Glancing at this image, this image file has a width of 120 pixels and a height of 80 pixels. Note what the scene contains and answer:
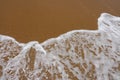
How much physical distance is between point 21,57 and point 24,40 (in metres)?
0.16

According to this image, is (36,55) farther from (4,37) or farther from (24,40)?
(4,37)

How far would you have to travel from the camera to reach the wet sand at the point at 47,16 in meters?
1.65

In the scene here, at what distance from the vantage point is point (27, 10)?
178 cm

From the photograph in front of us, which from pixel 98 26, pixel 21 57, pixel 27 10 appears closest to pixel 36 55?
pixel 21 57

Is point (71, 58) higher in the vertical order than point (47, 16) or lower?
lower

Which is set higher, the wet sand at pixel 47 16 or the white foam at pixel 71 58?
the wet sand at pixel 47 16

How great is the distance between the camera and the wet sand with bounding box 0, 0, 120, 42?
165 centimetres

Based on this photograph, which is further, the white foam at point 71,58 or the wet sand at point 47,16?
the wet sand at point 47,16

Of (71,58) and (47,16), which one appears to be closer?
(71,58)

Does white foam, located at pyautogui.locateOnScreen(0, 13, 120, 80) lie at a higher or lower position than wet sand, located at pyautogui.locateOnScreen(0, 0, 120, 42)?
lower

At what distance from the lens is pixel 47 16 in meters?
Answer: 1.76

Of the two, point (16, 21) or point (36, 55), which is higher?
point (16, 21)

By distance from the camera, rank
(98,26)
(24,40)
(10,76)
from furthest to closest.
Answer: (98,26) < (24,40) < (10,76)

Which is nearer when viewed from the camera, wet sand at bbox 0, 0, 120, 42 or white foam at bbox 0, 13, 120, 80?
white foam at bbox 0, 13, 120, 80
